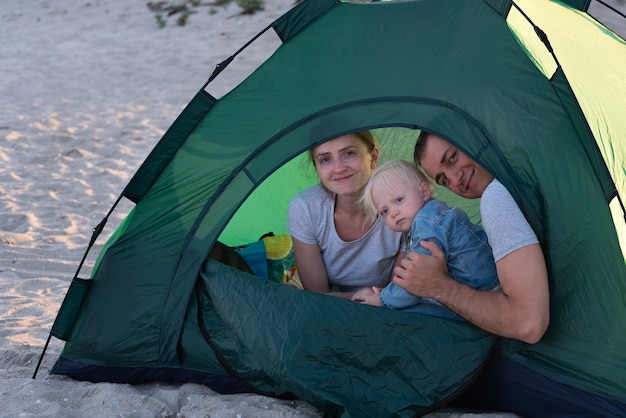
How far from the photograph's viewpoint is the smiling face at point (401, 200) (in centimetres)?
277

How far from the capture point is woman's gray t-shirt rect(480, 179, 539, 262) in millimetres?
2439

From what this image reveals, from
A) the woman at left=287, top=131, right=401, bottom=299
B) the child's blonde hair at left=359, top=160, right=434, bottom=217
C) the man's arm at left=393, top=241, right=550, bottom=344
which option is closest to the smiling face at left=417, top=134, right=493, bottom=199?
the child's blonde hair at left=359, top=160, right=434, bottom=217

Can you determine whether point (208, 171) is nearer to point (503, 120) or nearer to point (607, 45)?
point (503, 120)

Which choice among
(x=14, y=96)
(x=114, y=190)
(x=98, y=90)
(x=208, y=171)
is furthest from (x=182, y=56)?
(x=208, y=171)

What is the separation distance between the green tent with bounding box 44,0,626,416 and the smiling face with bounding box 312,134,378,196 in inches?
7.8

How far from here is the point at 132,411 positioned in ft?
8.80

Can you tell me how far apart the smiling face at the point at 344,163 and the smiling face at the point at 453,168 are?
0.33 m

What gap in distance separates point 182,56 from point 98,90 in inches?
51.1

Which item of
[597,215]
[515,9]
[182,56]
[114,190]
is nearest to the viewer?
[597,215]

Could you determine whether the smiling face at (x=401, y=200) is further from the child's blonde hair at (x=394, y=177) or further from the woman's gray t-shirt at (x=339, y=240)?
the woman's gray t-shirt at (x=339, y=240)

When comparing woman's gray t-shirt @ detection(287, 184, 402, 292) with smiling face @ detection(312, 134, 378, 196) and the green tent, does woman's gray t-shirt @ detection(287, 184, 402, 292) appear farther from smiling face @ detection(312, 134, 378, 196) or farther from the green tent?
the green tent

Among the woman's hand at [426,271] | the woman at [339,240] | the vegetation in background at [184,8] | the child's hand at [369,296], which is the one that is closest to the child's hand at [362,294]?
the child's hand at [369,296]

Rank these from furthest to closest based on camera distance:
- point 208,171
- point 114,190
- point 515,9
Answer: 1. point 114,190
2. point 208,171
3. point 515,9

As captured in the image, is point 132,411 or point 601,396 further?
point 132,411
